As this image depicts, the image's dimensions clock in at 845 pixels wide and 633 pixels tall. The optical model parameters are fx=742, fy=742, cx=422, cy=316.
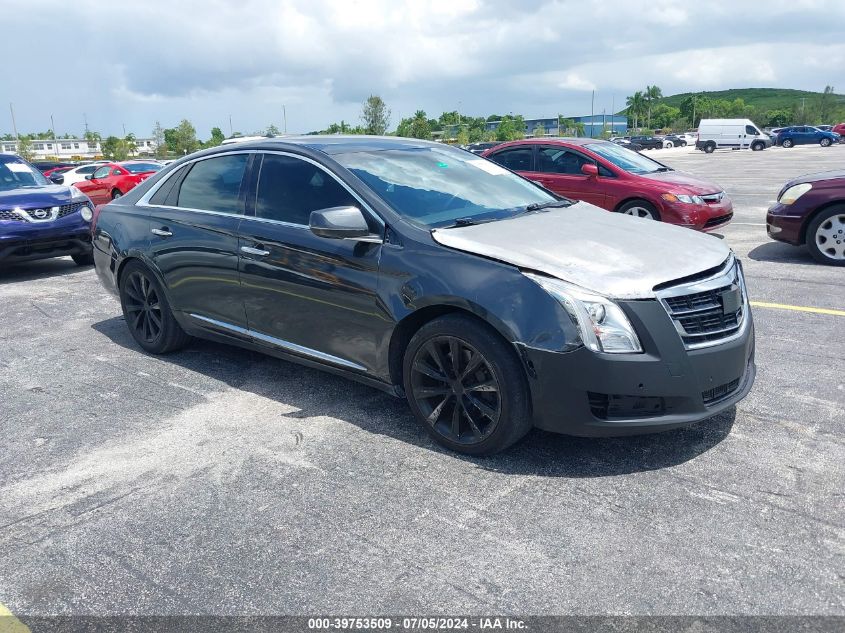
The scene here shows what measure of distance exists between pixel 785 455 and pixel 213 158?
3.98m

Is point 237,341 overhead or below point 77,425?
overhead

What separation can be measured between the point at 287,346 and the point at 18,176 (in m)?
7.57

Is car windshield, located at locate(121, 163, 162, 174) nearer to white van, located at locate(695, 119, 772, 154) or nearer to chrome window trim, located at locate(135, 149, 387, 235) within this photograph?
chrome window trim, located at locate(135, 149, 387, 235)

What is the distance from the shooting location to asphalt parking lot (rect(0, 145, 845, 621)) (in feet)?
8.76

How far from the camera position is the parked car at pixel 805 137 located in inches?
2127

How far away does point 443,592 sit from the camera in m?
2.66

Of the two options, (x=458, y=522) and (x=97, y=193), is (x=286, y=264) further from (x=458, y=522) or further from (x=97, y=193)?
(x=97, y=193)

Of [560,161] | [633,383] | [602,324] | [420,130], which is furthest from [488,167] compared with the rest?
[420,130]

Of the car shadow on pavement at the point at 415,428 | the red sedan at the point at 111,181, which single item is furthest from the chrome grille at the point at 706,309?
the red sedan at the point at 111,181

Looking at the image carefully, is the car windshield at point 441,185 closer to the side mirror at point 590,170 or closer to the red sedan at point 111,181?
the side mirror at point 590,170

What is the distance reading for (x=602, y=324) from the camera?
3271 mm

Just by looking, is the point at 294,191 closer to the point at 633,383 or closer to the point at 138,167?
the point at 633,383

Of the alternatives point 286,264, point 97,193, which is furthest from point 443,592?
point 97,193

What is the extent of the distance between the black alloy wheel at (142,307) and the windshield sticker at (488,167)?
97.8 inches
